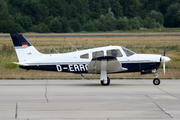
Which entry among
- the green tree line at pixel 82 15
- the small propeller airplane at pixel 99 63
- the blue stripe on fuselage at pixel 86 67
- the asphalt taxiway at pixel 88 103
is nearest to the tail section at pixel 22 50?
the small propeller airplane at pixel 99 63

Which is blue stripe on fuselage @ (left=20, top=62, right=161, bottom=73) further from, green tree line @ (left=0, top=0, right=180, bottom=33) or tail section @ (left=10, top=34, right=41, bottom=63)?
green tree line @ (left=0, top=0, right=180, bottom=33)

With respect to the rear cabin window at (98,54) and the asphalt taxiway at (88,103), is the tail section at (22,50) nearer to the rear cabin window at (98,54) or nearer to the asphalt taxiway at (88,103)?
the asphalt taxiway at (88,103)

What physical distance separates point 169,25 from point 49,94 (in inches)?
3613

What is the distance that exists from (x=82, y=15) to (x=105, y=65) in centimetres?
8695

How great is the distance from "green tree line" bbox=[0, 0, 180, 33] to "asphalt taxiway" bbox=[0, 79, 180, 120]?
6990 centimetres

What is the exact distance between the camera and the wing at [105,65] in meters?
14.0

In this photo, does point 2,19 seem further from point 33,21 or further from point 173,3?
point 173,3

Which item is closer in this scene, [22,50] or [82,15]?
[22,50]

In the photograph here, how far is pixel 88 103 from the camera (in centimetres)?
1008

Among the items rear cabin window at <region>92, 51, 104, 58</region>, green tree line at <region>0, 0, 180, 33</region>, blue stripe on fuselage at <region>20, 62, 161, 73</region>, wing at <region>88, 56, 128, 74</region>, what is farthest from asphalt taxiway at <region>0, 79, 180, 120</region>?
green tree line at <region>0, 0, 180, 33</region>

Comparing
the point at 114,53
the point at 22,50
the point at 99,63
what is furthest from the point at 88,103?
the point at 22,50

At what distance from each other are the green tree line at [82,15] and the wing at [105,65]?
224 ft

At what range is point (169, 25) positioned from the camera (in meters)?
98.6

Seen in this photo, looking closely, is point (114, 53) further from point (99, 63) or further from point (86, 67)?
point (86, 67)
